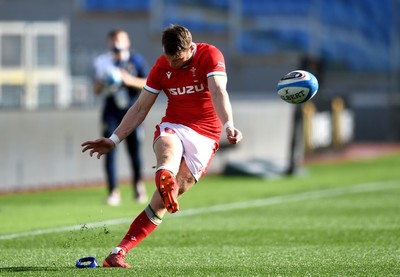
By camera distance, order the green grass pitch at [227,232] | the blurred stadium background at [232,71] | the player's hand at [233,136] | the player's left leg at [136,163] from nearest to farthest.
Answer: the player's hand at [233,136], the green grass pitch at [227,232], the player's left leg at [136,163], the blurred stadium background at [232,71]

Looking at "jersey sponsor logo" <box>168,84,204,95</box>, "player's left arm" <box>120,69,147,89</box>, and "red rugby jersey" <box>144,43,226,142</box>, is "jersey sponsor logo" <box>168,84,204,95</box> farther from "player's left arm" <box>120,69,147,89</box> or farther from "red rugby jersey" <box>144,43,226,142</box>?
"player's left arm" <box>120,69,147,89</box>

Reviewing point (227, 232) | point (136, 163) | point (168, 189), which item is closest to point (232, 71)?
point (136, 163)

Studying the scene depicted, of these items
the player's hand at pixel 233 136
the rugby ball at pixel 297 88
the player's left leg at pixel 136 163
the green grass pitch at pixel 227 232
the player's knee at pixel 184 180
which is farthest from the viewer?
the player's left leg at pixel 136 163

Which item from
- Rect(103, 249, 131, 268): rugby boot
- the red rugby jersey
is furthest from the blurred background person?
Rect(103, 249, 131, 268): rugby boot

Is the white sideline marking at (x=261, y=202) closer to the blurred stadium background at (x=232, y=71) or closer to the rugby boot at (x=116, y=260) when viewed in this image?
the rugby boot at (x=116, y=260)

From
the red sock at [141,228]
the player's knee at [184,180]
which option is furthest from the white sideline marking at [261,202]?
the player's knee at [184,180]

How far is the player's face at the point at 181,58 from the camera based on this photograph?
354 inches

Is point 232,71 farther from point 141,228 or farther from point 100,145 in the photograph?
point 141,228

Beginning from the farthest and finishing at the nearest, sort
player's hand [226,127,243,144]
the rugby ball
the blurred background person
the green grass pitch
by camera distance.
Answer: the blurred background person < the rugby ball < the green grass pitch < player's hand [226,127,243,144]

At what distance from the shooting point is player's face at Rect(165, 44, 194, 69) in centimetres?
898

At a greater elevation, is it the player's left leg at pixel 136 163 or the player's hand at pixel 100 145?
the player's hand at pixel 100 145

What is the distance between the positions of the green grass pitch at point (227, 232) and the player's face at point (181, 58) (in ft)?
4.82

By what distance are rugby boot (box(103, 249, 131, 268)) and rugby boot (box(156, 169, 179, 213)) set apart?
544mm

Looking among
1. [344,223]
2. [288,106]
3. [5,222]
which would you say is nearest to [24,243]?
[5,222]
